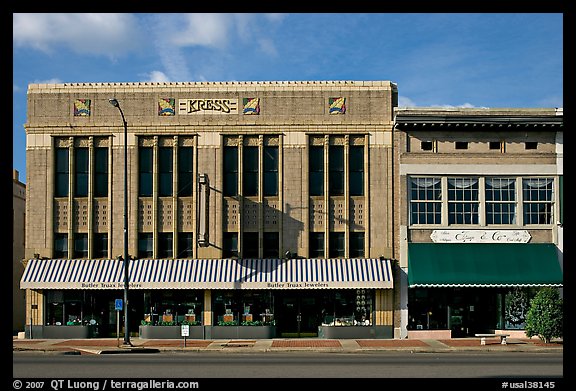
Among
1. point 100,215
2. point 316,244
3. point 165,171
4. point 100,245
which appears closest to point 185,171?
point 165,171

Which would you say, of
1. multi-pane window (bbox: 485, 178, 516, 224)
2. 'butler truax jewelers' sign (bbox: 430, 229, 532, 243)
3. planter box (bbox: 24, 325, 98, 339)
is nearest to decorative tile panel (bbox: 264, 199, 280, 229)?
'butler truax jewelers' sign (bbox: 430, 229, 532, 243)

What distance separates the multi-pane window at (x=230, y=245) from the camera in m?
38.7

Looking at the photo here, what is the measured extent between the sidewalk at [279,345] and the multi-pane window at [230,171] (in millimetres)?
8127

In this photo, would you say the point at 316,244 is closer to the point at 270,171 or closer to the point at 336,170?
the point at 336,170

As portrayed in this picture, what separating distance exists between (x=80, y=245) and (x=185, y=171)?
7106mm

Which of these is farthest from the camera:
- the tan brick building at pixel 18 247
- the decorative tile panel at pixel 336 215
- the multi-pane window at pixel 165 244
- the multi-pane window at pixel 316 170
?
the tan brick building at pixel 18 247

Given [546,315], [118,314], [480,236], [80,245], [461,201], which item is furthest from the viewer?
[80,245]

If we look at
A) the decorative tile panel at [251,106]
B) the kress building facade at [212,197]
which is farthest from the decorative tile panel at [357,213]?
the decorative tile panel at [251,106]

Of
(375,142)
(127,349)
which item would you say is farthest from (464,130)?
(127,349)

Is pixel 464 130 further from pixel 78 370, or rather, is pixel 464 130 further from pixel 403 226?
pixel 78 370

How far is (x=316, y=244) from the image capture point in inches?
1518

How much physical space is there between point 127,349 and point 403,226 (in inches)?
624

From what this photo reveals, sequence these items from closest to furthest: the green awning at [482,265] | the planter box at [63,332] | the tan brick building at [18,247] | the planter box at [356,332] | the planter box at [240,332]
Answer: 1. the green awning at [482,265]
2. the planter box at [240,332]
3. the planter box at [356,332]
4. the planter box at [63,332]
5. the tan brick building at [18,247]

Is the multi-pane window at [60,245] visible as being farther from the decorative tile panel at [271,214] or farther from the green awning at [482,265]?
the green awning at [482,265]
